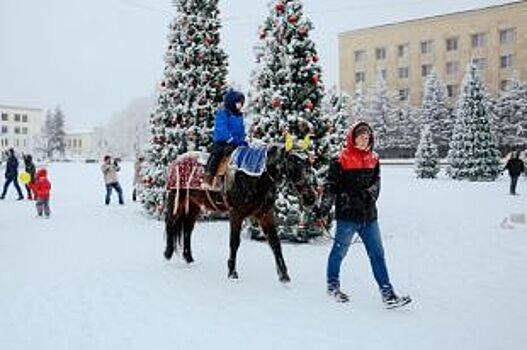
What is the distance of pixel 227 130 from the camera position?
8531mm

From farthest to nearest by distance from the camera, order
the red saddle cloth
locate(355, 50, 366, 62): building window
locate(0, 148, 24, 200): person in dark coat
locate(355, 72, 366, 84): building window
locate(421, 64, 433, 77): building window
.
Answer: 1. locate(355, 72, 366, 84): building window
2. locate(355, 50, 366, 62): building window
3. locate(421, 64, 433, 77): building window
4. locate(0, 148, 24, 200): person in dark coat
5. the red saddle cloth

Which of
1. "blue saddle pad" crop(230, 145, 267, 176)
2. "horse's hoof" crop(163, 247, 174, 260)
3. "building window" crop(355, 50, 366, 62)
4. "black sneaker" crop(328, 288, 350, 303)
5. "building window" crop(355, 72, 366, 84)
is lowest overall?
"black sneaker" crop(328, 288, 350, 303)

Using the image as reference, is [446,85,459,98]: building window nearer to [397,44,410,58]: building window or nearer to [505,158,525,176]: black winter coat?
[397,44,410,58]: building window

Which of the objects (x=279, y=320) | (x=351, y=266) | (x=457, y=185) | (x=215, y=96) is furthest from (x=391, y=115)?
(x=279, y=320)

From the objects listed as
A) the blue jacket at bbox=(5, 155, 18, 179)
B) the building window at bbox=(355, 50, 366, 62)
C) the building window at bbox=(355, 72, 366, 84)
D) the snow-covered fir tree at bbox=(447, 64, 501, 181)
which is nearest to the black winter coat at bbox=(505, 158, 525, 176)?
the snow-covered fir tree at bbox=(447, 64, 501, 181)

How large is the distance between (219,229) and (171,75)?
4.42 metres

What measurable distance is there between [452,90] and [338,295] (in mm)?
63655

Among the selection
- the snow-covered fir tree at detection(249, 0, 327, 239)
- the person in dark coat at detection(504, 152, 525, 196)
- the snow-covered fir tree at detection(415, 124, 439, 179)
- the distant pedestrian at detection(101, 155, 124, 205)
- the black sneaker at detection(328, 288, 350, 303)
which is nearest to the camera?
the black sneaker at detection(328, 288, 350, 303)

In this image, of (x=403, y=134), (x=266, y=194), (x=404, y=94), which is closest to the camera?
(x=266, y=194)

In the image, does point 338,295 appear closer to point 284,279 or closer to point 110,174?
point 284,279

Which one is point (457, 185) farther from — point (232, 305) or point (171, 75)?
point (232, 305)

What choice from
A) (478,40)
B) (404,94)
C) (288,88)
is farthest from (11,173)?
(478,40)

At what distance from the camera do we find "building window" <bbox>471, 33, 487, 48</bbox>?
6288cm

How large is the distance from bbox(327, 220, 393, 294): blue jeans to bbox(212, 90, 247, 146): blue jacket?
2.46 meters
